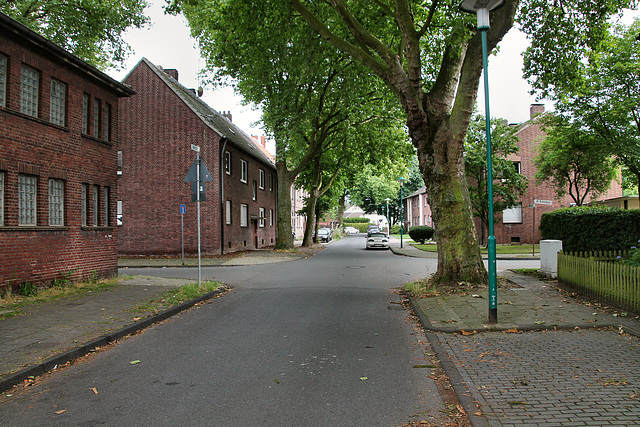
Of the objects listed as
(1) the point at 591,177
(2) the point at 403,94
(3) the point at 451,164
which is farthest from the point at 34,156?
(1) the point at 591,177

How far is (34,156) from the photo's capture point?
10.8m

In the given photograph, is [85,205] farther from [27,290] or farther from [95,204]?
[27,290]

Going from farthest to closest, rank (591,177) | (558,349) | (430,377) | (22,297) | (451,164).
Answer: (591,177) → (451,164) → (22,297) → (558,349) → (430,377)

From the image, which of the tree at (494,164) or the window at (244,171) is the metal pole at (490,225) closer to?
the tree at (494,164)

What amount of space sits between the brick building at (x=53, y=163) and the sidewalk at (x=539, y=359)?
8693mm

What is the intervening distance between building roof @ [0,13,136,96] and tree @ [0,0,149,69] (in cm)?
654

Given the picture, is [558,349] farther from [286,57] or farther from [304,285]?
[286,57]

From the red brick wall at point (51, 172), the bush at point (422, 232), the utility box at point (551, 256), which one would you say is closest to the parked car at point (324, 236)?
the bush at point (422, 232)

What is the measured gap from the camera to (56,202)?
11.8 meters

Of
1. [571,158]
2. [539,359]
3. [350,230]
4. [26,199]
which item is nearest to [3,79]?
[26,199]

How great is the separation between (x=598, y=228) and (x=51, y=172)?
14.2 metres

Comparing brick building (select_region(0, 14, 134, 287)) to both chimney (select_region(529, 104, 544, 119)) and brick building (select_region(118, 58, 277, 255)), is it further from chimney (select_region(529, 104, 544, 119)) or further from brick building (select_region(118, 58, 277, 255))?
chimney (select_region(529, 104, 544, 119))

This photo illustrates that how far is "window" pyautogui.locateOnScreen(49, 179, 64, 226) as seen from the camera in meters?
11.6

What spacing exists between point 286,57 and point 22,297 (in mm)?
10967
